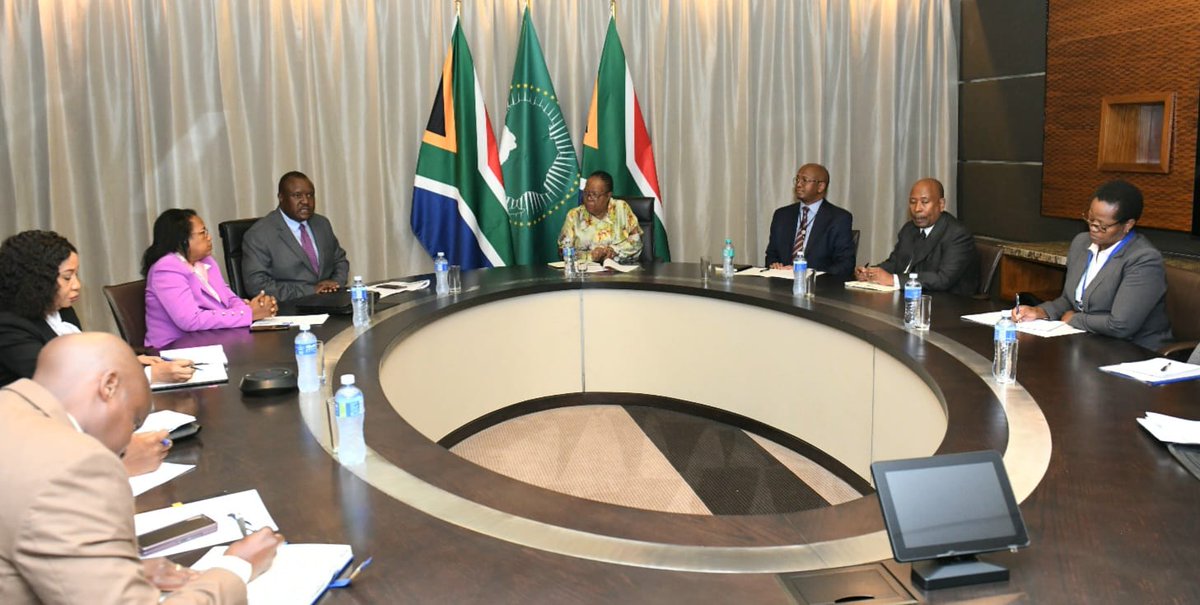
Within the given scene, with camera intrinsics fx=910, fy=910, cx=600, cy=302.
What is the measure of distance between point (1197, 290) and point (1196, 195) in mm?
1400

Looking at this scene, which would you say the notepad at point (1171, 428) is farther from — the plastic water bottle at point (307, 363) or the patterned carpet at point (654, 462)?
the plastic water bottle at point (307, 363)

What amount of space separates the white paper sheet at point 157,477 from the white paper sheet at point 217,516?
14 centimetres

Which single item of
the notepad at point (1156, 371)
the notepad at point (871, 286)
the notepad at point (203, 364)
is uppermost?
the notepad at point (871, 286)

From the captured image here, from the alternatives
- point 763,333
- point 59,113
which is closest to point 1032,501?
point 763,333

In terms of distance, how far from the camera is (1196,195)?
14.6ft

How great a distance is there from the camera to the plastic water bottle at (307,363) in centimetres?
262

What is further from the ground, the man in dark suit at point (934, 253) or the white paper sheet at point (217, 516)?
the man in dark suit at point (934, 253)

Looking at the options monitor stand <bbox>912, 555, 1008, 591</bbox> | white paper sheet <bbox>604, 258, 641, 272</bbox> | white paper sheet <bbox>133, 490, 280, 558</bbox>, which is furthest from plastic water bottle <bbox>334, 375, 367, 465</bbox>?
white paper sheet <bbox>604, 258, 641, 272</bbox>

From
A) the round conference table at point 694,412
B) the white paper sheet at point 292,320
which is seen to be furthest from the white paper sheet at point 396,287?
the white paper sheet at point 292,320

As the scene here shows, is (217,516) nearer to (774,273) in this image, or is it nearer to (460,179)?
(774,273)

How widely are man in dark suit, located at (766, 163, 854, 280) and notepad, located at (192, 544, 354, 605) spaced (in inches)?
141

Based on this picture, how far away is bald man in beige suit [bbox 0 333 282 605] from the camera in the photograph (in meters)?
1.19

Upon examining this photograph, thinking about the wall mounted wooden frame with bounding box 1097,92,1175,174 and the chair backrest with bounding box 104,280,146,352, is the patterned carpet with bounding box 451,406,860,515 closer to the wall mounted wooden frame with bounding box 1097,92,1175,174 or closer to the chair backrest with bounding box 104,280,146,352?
the chair backrest with bounding box 104,280,146,352

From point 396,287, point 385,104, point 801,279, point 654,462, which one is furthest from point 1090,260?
point 385,104
